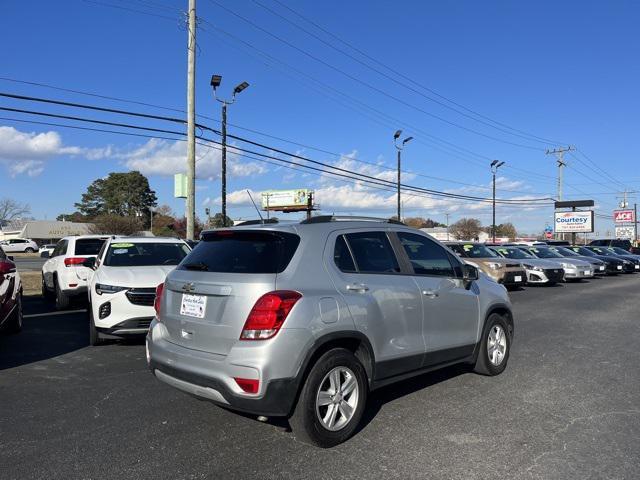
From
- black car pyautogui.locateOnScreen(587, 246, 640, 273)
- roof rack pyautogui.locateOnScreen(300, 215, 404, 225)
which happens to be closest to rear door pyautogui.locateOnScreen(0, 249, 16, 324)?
roof rack pyautogui.locateOnScreen(300, 215, 404, 225)

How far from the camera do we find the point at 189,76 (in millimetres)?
18797

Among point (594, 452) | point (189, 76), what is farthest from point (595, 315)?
point (189, 76)

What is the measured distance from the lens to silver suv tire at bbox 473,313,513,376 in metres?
5.93

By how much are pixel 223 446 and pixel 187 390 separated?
51 cm

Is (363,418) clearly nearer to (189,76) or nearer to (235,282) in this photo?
(235,282)

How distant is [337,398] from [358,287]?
2.94ft

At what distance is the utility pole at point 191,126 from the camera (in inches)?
728

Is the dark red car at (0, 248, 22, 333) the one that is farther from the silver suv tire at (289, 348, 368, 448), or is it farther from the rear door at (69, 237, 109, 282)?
the silver suv tire at (289, 348, 368, 448)

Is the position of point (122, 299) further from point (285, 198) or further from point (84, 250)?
point (285, 198)

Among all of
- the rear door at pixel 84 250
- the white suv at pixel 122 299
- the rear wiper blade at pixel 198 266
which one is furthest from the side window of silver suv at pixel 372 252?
the rear door at pixel 84 250

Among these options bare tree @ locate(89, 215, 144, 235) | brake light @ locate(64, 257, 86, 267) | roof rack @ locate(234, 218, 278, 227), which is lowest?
brake light @ locate(64, 257, 86, 267)

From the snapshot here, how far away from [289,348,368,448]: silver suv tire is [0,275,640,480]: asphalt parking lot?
123mm

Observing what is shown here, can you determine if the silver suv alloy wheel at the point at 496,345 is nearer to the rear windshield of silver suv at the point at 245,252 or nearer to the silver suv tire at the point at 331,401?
the silver suv tire at the point at 331,401

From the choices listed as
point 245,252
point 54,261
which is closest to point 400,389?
point 245,252
